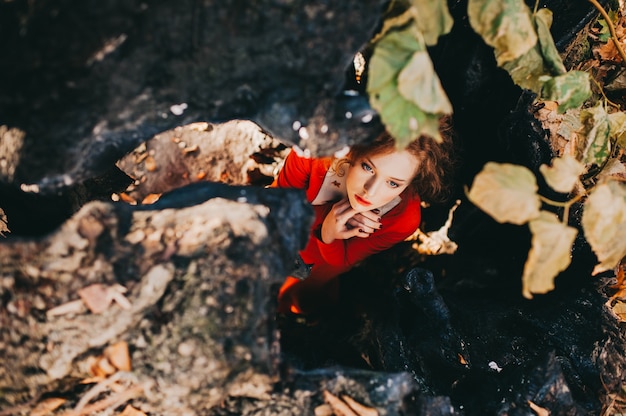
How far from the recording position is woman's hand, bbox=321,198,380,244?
2.58 meters

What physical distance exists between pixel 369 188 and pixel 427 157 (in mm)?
435

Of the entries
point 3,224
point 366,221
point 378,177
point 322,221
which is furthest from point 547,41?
point 3,224

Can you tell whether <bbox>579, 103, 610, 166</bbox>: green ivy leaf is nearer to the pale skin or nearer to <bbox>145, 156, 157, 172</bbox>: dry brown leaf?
the pale skin

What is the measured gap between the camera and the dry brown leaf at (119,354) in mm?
1386

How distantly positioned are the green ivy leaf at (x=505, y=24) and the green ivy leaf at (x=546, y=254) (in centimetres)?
63

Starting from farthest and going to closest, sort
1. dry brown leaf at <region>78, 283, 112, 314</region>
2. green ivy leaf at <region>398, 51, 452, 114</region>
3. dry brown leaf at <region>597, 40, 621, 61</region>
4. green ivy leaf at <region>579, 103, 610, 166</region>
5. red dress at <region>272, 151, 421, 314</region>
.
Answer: red dress at <region>272, 151, 421, 314</region>
dry brown leaf at <region>597, 40, 621, 61</region>
green ivy leaf at <region>579, 103, 610, 166</region>
dry brown leaf at <region>78, 283, 112, 314</region>
green ivy leaf at <region>398, 51, 452, 114</region>

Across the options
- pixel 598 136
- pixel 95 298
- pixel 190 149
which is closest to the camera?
pixel 95 298

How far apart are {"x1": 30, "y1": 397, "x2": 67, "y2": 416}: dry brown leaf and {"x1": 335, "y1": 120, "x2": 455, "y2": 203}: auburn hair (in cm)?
164

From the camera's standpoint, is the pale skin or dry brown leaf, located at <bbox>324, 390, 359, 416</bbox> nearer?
dry brown leaf, located at <bbox>324, 390, 359, 416</bbox>

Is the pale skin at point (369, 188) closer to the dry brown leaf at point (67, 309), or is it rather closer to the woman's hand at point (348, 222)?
the woman's hand at point (348, 222)

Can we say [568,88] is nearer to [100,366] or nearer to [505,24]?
[505,24]

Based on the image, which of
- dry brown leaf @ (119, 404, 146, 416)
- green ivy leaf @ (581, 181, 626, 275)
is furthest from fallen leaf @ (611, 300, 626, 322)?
dry brown leaf @ (119, 404, 146, 416)

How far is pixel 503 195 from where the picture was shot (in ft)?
4.42

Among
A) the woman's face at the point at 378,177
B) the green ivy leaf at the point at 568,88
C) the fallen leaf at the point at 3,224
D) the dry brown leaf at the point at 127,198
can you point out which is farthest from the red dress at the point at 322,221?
the fallen leaf at the point at 3,224
